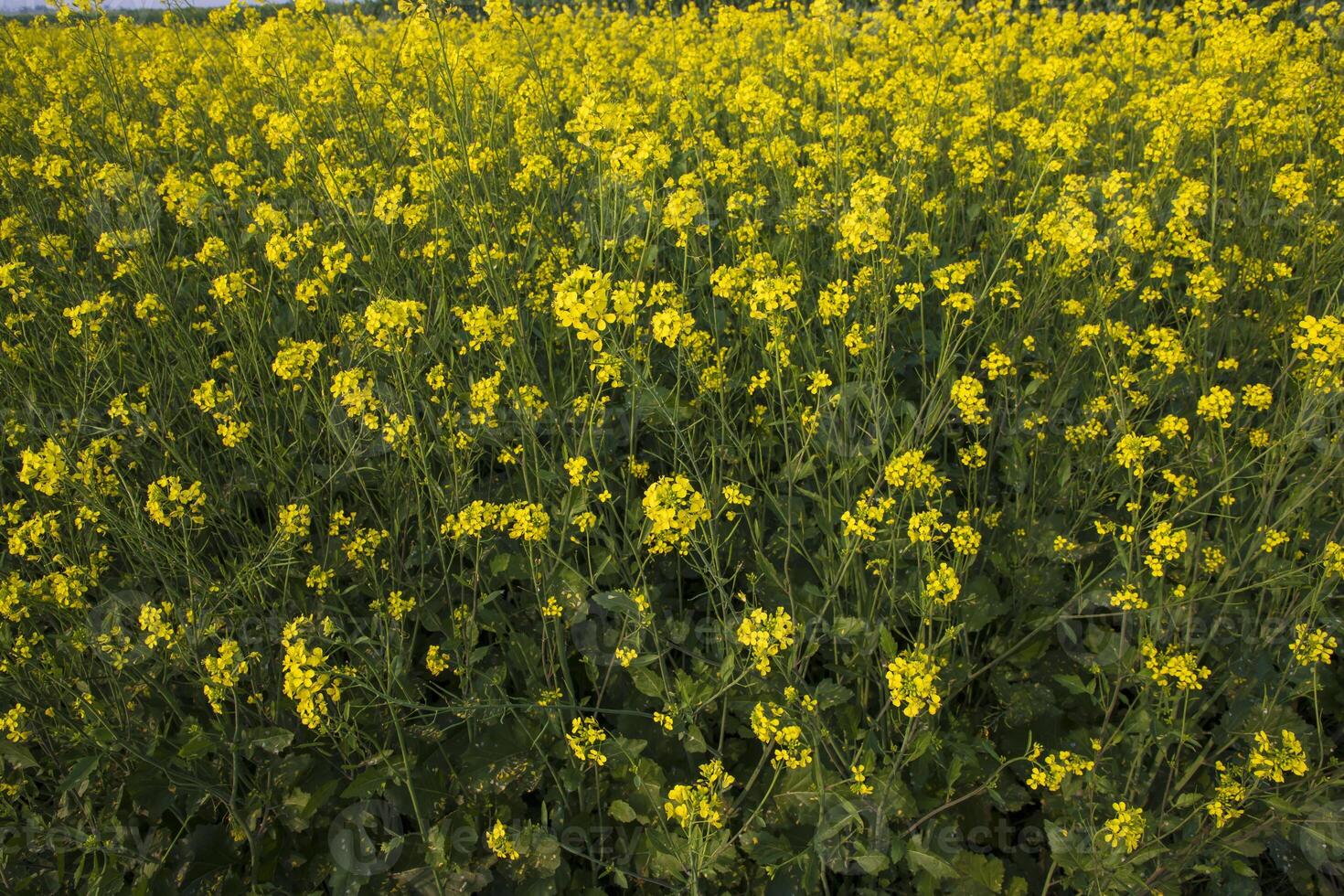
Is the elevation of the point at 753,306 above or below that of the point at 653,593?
above

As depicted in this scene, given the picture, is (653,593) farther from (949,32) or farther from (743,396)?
(949,32)

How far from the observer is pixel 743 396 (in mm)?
3188

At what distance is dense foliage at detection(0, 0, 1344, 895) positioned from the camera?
6.63 ft

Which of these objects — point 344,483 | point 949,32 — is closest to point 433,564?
point 344,483

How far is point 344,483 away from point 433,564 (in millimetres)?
463

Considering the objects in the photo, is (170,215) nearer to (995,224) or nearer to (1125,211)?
(995,224)

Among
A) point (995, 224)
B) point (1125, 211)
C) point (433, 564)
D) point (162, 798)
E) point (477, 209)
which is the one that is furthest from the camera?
point (995, 224)

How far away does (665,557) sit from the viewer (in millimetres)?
2830

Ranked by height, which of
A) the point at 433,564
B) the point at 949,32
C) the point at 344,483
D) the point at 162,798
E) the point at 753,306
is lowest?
the point at 162,798

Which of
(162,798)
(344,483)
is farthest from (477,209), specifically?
(162,798)

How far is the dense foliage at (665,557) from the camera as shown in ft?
6.63

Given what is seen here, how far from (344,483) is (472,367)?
0.66 metres

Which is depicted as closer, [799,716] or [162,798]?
[799,716]

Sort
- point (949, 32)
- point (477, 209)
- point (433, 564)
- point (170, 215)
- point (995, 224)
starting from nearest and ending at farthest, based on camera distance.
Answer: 1. point (477, 209)
2. point (433, 564)
3. point (995, 224)
4. point (170, 215)
5. point (949, 32)
